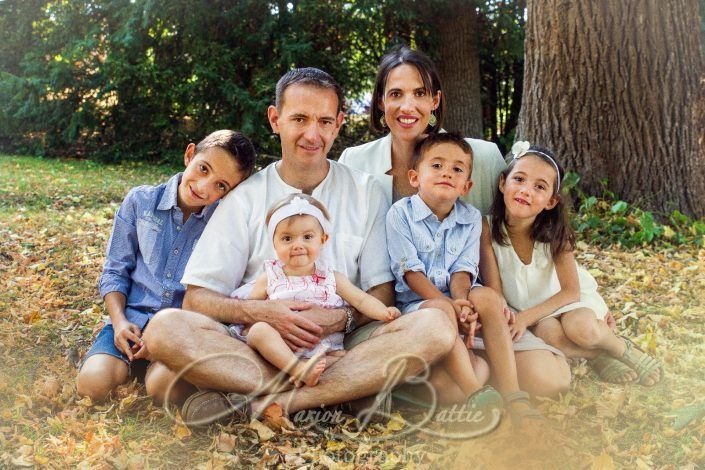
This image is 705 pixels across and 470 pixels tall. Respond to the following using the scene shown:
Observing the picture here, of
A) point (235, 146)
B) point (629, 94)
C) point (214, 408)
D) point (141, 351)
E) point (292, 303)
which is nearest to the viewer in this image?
point (214, 408)

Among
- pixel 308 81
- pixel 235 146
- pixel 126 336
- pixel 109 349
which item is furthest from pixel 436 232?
pixel 109 349

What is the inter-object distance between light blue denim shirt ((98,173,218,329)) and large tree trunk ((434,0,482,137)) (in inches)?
310

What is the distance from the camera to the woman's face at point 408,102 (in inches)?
141

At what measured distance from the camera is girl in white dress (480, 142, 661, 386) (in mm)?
3330

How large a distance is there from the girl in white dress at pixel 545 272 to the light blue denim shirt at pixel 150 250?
1497mm

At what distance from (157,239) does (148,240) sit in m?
0.04

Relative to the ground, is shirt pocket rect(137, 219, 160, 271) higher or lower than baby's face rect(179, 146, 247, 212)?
lower

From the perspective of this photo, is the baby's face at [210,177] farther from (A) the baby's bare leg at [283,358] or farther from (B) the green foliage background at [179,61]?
(B) the green foliage background at [179,61]

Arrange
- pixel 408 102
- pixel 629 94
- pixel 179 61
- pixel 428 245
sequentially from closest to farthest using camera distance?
pixel 428 245 < pixel 408 102 < pixel 629 94 < pixel 179 61

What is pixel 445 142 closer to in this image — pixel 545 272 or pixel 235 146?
pixel 545 272

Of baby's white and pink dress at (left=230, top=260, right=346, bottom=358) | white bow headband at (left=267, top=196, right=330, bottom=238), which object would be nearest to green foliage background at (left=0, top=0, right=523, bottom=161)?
A: white bow headband at (left=267, top=196, right=330, bottom=238)

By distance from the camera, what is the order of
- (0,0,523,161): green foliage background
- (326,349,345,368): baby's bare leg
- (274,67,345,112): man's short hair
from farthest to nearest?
(0,0,523,161): green foliage background, (274,67,345,112): man's short hair, (326,349,345,368): baby's bare leg

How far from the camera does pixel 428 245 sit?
10.7ft

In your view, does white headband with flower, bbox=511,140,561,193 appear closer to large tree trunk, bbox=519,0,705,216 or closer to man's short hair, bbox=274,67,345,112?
man's short hair, bbox=274,67,345,112
